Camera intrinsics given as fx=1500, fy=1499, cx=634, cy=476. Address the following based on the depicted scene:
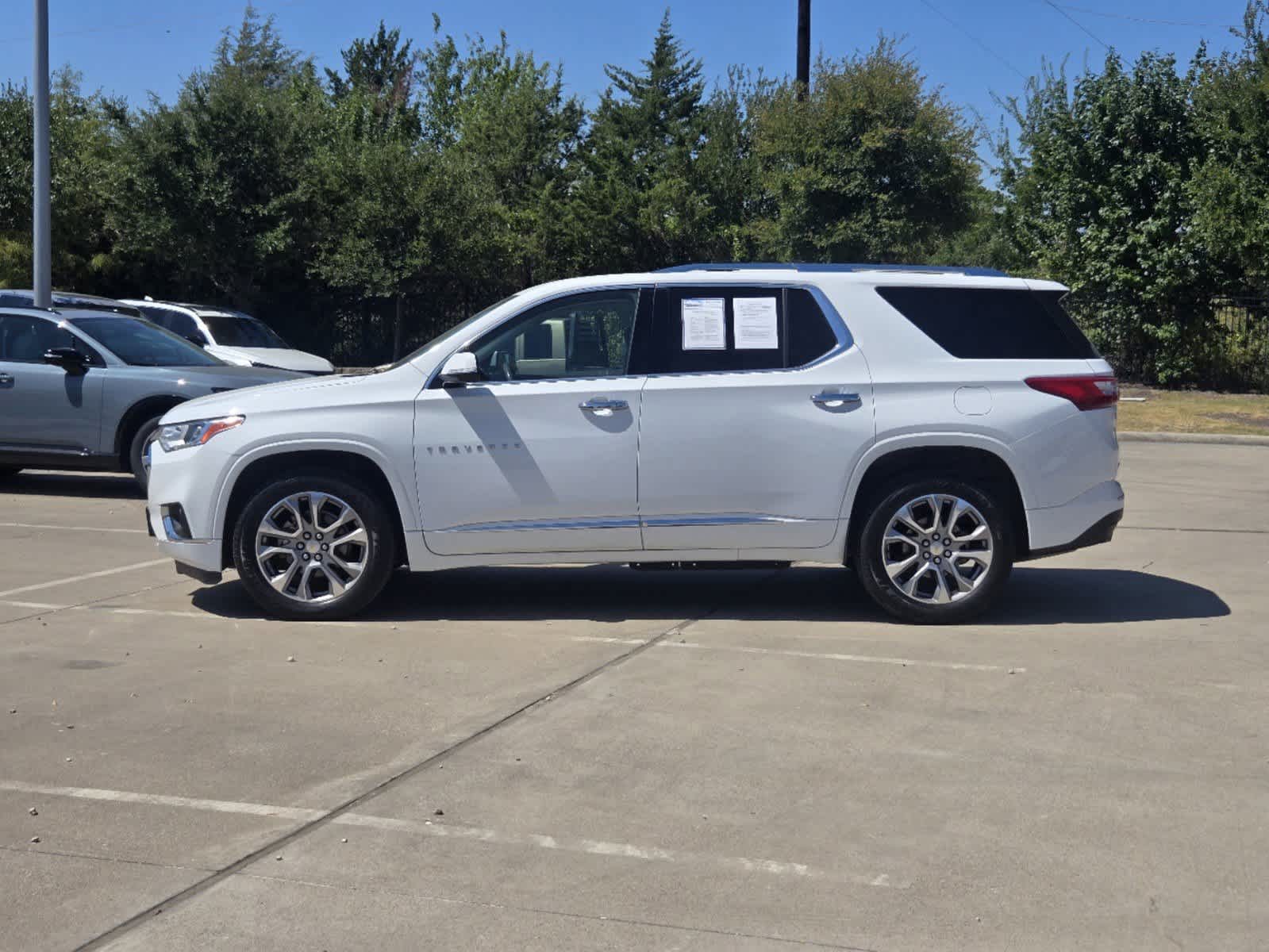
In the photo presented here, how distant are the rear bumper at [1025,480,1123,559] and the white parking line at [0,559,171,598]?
18.3ft

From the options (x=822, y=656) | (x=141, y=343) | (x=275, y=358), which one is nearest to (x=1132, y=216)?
(x=275, y=358)

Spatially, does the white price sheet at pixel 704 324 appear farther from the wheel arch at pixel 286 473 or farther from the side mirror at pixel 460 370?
the wheel arch at pixel 286 473

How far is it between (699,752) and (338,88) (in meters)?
77.3

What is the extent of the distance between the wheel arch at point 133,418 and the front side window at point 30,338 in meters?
0.91

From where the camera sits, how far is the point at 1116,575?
31.2ft

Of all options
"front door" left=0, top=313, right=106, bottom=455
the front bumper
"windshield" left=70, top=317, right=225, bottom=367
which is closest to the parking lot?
the front bumper

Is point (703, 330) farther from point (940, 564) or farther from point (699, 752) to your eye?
point (699, 752)

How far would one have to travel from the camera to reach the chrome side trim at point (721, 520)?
7746mm

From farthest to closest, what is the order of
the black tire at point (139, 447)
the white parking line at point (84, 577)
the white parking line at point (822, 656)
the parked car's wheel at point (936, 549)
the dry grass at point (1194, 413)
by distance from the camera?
the dry grass at point (1194, 413), the black tire at point (139, 447), the white parking line at point (84, 577), the parked car's wheel at point (936, 549), the white parking line at point (822, 656)

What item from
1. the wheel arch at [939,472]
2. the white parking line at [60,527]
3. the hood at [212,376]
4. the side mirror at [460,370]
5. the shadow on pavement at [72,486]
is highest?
the hood at [212,376]

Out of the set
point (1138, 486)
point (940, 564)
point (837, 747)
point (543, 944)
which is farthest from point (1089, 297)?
point (543, 944)

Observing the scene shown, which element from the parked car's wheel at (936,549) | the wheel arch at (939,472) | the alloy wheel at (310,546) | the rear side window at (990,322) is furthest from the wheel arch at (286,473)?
the rear side window at (990,322)

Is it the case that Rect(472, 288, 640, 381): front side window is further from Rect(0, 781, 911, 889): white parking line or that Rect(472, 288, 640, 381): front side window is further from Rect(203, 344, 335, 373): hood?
Rect(203, 344, 335, 373): hood

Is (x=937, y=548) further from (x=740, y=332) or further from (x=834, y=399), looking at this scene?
(x=740, y=332)
